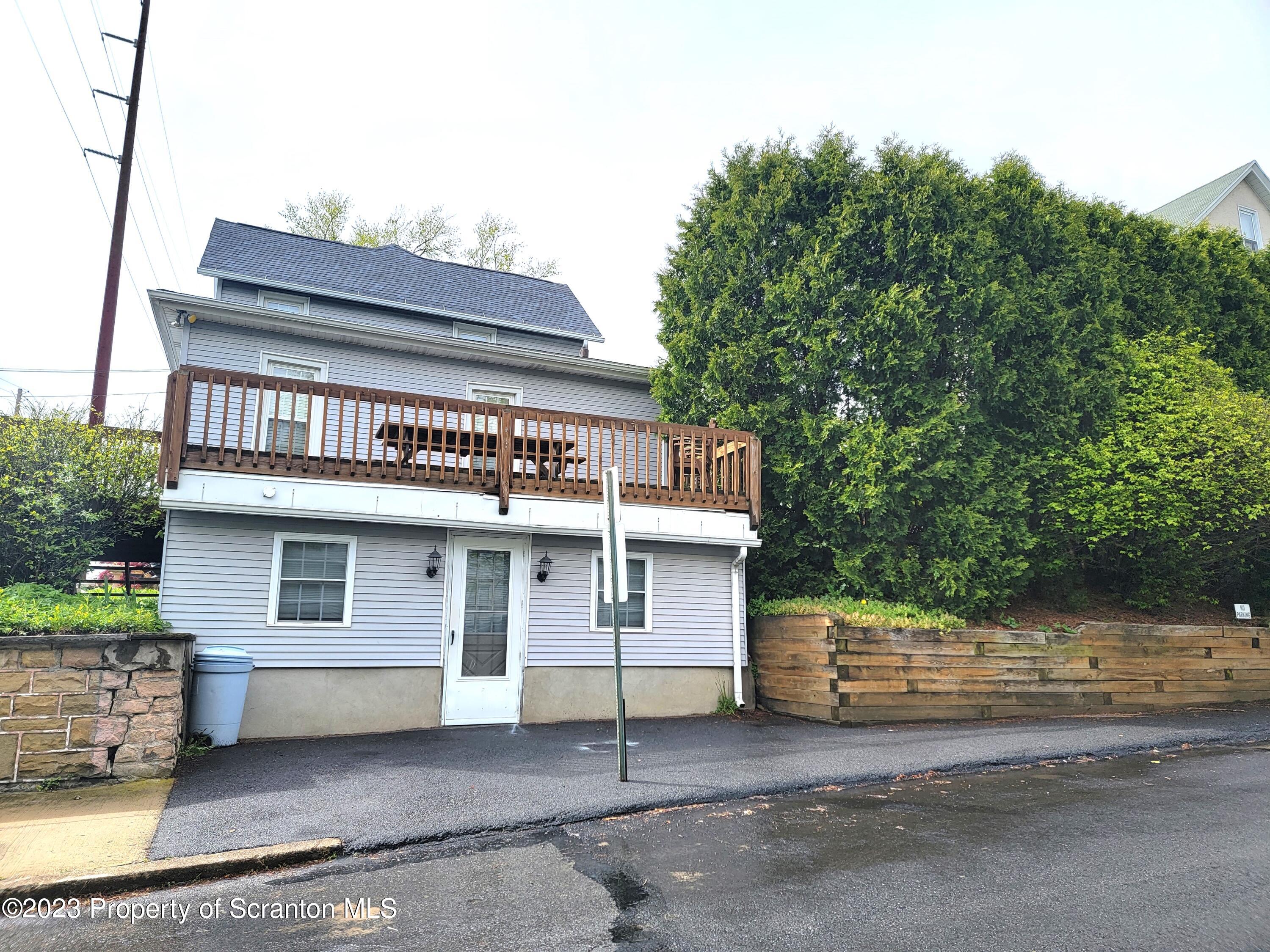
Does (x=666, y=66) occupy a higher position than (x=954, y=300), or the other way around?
(x=666, y=66)

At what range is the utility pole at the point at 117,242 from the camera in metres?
14.2

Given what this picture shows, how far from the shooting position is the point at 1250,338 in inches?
Answer: 591

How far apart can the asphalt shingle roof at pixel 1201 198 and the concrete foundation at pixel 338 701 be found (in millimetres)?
23014

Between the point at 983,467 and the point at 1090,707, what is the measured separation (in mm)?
3702

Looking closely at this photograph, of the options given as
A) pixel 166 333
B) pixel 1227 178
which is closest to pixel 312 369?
pixel 166 333

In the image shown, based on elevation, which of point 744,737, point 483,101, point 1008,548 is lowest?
point 744,737

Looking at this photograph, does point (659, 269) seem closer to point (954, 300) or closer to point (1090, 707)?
point (954, 300)

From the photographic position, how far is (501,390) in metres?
12.7

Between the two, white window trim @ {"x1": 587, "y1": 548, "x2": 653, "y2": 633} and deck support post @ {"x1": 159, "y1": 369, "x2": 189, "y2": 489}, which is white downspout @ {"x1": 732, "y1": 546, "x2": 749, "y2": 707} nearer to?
white window trim @ {"x1": 587, "y1": 548, "x2": 653, "y2": 633}

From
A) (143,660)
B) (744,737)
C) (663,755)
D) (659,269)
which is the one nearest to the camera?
(143,660)

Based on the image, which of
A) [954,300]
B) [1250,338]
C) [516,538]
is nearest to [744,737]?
[516,538]

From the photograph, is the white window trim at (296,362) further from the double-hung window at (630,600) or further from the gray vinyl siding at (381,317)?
the double-hung window at (630,600)

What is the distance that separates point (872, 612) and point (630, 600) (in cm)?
341

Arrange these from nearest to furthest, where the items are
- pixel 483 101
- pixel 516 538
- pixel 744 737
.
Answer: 1. pixel 744 737
2. pixel 516 538
3. pixel 483 101
